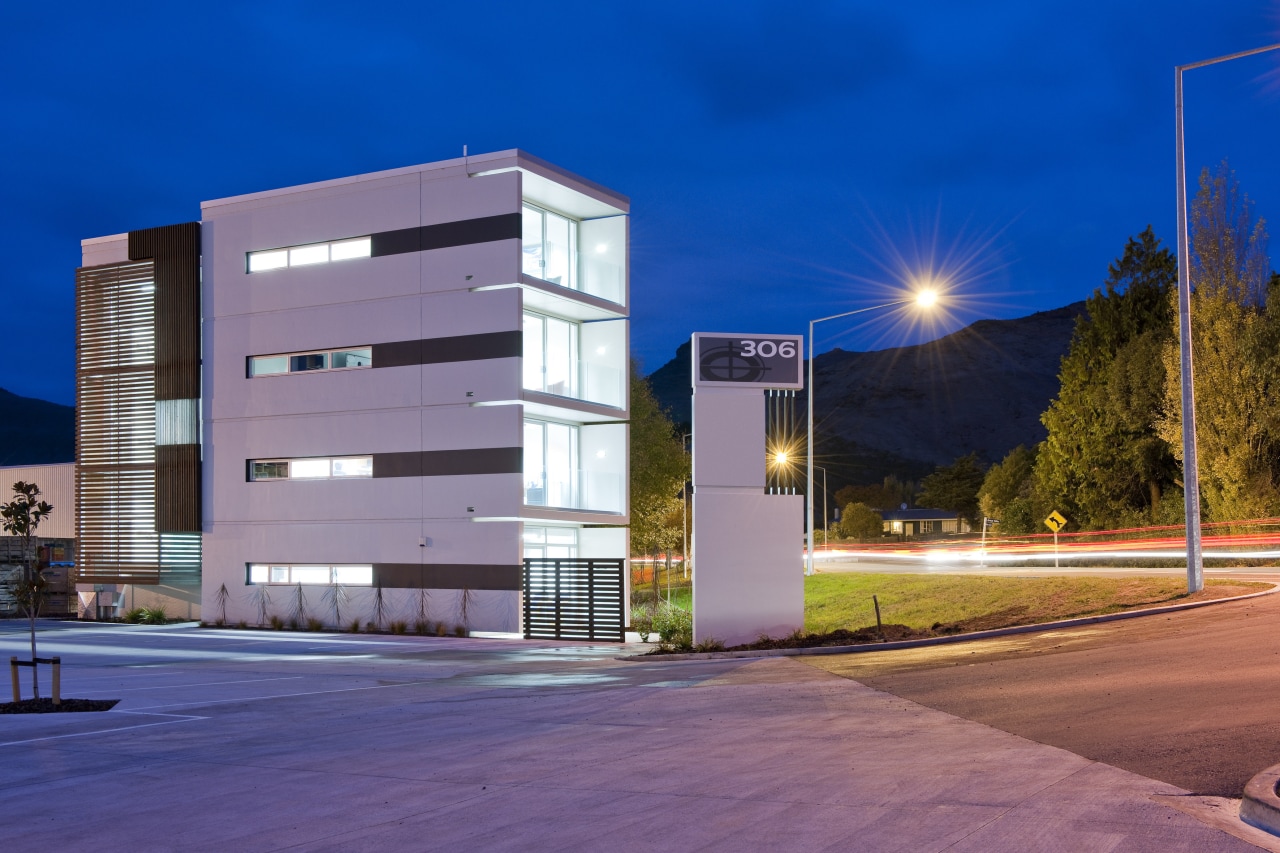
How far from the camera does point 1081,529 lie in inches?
2630

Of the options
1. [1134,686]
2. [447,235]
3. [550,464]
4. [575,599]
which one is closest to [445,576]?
[575,599]

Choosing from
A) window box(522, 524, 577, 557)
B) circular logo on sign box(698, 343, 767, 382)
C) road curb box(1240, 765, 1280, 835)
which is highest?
circular logo on sign box(698, 343, 767, 382)

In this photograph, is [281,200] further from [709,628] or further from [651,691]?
[651,691]

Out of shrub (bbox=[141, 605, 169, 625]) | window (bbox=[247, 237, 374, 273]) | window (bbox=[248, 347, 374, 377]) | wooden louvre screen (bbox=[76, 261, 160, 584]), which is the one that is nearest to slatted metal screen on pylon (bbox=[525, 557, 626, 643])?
window (bbox=[248, 347, 374, 377])

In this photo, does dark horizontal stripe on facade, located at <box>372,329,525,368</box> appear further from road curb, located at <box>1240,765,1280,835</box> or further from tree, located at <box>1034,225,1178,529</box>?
tree, located at <box>1034,225,1178,529</box>

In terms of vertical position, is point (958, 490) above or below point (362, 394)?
below

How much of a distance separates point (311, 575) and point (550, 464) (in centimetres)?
769

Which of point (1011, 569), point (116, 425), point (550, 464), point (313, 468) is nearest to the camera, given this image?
point (550, 464)

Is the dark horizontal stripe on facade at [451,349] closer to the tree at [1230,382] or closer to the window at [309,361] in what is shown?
the window at [309,361]

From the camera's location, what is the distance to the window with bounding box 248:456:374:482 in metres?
34.2

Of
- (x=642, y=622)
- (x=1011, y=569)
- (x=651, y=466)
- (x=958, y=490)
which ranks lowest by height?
(x=642, y=622)

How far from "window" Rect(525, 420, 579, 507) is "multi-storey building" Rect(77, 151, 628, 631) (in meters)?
0.07

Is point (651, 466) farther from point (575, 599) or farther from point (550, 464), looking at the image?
point (575, 599)

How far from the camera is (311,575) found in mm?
34875
